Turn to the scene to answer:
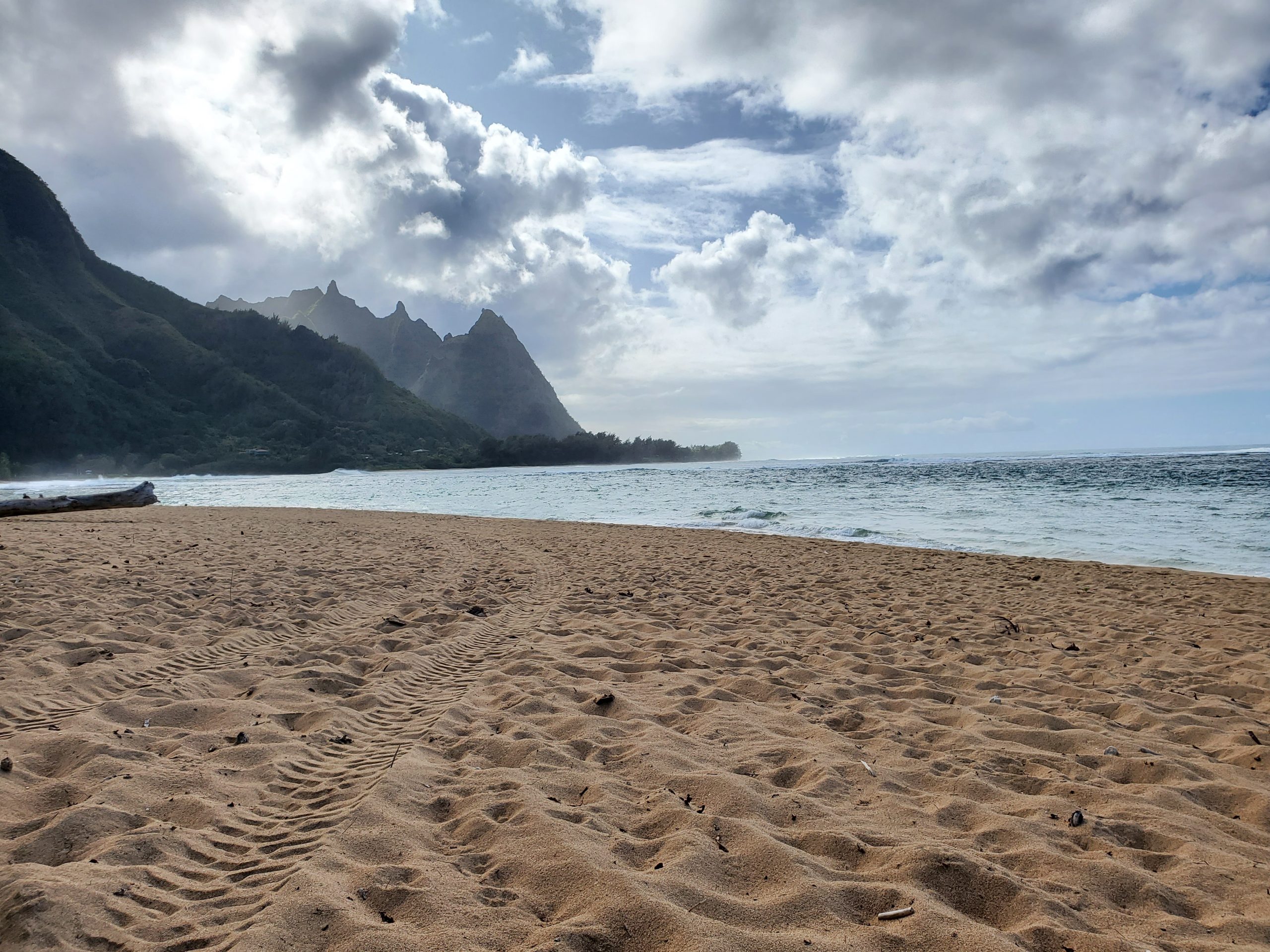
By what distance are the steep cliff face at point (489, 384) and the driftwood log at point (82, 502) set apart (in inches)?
6090

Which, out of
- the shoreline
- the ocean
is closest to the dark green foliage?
the ocean

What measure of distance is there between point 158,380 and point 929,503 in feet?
344

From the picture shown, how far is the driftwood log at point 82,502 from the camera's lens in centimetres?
1622

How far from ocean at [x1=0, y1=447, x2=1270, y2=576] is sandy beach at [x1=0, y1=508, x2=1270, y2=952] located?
7.74m

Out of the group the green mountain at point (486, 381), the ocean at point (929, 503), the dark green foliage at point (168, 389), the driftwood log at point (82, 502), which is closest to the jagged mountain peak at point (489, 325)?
the green mountain at point (486, 381)

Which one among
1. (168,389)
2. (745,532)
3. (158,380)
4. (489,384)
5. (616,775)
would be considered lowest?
(745,532)

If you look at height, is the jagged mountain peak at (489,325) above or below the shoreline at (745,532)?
above

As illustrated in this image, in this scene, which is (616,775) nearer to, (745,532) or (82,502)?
(745,532)

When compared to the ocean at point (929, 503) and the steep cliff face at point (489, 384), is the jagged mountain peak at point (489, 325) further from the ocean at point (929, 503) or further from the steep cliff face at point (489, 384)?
the ocean at point (929, 503)

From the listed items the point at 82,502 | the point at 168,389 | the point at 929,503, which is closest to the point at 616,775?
the point at 82,502

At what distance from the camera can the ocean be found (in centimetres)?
1480

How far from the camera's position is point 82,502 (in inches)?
720

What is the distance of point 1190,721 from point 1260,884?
7.79ft

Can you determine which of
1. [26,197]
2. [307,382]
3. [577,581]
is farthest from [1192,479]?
[26,197]
